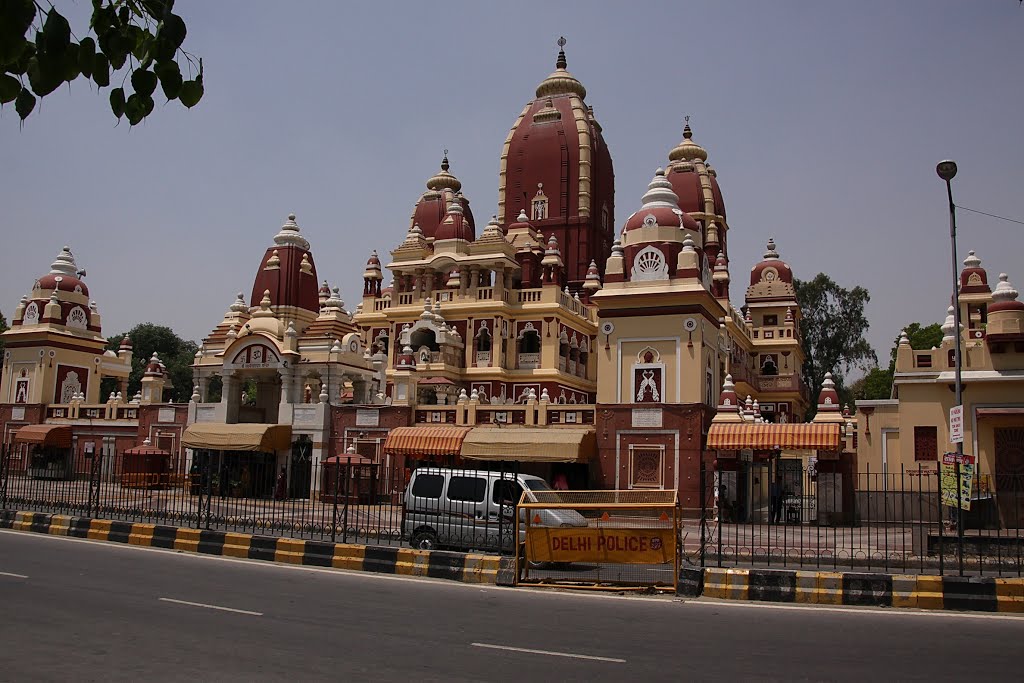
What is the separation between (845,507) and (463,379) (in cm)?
1817

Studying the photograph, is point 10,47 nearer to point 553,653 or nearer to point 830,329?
point 553,653

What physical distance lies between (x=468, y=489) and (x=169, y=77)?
44.3 ft

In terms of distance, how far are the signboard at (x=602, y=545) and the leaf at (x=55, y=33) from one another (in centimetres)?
1092

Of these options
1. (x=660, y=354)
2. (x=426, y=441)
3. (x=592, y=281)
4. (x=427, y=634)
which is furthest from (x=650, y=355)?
(x=427, y=634)

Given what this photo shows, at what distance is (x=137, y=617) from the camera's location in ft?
32.9

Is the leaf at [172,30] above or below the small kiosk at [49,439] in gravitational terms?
above

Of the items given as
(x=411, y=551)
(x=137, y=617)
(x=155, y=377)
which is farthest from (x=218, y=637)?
(x=155, y=377)

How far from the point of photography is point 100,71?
4.09 meters

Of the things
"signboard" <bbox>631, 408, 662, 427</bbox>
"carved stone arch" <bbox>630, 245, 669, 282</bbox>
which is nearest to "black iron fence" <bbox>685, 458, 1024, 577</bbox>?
"signboard" <bbox>631, 408, 662, 427</bbox>

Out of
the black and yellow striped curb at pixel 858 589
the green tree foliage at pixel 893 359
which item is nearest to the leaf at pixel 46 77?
the black and yellow striped curb at pixel 858 589

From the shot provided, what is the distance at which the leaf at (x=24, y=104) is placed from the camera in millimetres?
4184

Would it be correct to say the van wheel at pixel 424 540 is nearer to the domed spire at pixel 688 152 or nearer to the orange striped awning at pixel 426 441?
the orange striped awning at pixel 426 441

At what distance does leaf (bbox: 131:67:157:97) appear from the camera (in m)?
4.19

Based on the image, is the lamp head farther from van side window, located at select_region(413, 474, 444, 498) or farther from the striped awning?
the striped awning
